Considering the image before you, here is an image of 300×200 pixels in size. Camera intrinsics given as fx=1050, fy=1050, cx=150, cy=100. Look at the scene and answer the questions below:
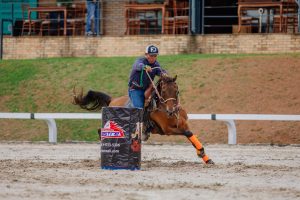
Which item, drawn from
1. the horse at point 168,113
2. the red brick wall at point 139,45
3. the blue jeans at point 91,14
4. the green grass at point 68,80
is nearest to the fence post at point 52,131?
the green grass at point 68,80

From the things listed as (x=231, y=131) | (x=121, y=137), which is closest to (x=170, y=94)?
(x=121, y=137)

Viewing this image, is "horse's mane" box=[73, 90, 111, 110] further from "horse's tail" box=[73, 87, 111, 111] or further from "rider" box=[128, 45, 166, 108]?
"rider" box=[128, 45, 166, 108]

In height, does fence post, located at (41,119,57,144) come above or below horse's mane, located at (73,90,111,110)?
below

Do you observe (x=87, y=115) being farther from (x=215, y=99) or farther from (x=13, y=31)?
(x=13, y=31)

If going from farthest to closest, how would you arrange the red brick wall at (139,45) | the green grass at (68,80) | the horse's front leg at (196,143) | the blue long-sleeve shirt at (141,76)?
the red brick wall at (139,45)
the green grass at (68,80)
the blue long-sleeve shirt at (141,76)
the horse's front leg at (196,143)

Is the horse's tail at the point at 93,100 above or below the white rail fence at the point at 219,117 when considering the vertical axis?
above

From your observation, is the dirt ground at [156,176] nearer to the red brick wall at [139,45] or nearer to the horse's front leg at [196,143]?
the horse's front leg at [196,143]

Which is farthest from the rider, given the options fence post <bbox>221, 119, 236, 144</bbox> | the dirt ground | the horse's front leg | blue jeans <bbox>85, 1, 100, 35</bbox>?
blue jeans <bbox>85, 1, 100, 35</bbox>

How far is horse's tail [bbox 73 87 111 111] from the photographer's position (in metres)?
22.1

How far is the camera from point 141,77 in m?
19.5

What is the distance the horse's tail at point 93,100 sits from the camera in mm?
22078

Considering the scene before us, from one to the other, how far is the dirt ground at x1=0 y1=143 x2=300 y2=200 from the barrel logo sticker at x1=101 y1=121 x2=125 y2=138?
598 millimetres

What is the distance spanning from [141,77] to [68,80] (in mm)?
13261

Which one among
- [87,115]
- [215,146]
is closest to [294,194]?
[215,146]
